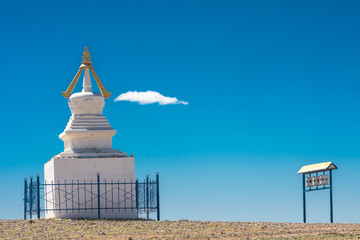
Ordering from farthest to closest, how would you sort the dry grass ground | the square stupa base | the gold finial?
the gold finial → the square stupa base → the dry grass ground

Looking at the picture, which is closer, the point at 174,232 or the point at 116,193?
the point at 174,232

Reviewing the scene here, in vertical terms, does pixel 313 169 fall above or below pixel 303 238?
above

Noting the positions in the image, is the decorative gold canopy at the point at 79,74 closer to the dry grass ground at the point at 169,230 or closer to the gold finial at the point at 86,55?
the gold finial at the point at 86,55

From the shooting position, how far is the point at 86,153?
3494 cm

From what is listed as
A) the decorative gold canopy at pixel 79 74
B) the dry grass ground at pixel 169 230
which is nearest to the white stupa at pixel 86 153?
the decorative gold canopy at pixel 79 74

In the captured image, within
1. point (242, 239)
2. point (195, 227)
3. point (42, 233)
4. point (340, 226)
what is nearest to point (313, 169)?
point (340, 226)

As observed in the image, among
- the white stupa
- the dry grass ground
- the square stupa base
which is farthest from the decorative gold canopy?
the dry grass ground

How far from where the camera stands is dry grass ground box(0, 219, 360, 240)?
2547 centimetres

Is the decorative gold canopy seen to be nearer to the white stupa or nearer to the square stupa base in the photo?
the white stupa

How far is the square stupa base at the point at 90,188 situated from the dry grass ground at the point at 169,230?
3.01 metres

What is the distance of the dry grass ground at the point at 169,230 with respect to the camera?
25.5 meters

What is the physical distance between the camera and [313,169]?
3472 centimetres

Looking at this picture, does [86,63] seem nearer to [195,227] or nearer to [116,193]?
[116,193]

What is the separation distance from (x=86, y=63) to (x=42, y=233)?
12.2 metres
